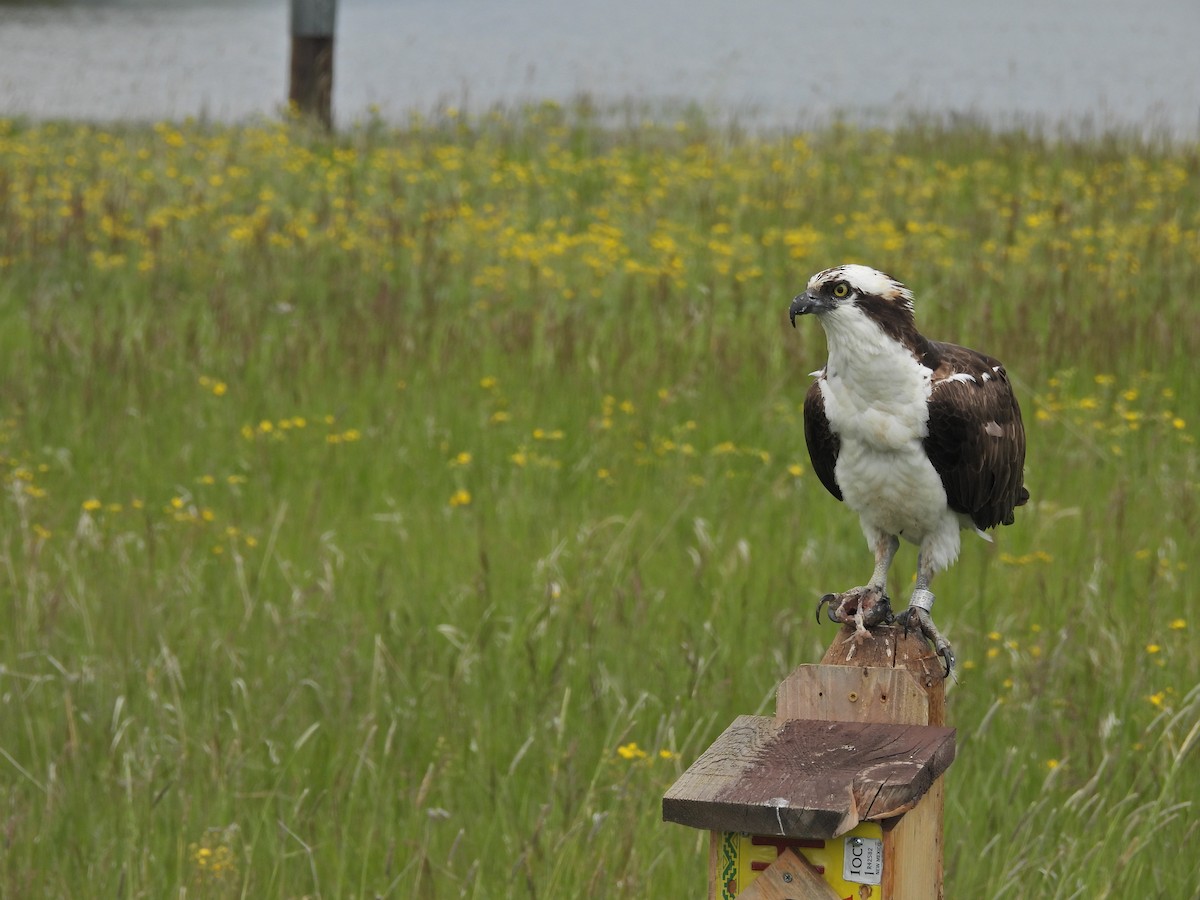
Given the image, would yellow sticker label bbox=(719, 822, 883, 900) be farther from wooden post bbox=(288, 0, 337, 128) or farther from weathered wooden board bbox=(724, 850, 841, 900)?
wooden post bbox=(288, 0, 337, 128)

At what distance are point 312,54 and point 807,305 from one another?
1273 centimetres

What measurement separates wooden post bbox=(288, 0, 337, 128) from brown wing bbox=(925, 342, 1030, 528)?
1222cm

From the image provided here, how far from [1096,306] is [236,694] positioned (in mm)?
5434

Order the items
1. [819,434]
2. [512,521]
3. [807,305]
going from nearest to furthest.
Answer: [807,305] → [819,434] → [512,521]

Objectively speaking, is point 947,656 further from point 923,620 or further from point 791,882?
point 791,882

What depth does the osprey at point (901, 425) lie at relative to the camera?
2.71 m

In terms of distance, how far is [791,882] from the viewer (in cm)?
224

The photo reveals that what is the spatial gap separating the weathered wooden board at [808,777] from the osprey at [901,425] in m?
0.41

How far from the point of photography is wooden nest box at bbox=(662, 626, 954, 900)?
2156mm

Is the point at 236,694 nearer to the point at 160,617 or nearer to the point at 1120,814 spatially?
the point at 160,617

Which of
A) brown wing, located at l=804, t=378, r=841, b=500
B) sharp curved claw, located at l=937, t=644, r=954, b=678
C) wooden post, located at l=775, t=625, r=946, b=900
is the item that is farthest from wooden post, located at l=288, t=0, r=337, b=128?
wooden post, located at l=775, t=625, r=946, b=900

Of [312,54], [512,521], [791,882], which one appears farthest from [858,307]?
[312,54]

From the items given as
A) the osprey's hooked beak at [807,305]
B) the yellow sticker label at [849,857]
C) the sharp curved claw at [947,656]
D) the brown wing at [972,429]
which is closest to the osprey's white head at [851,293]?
the osprey's hooked beak at [807,305]

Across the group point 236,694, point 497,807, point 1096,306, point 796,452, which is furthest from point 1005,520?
point 1096,306
